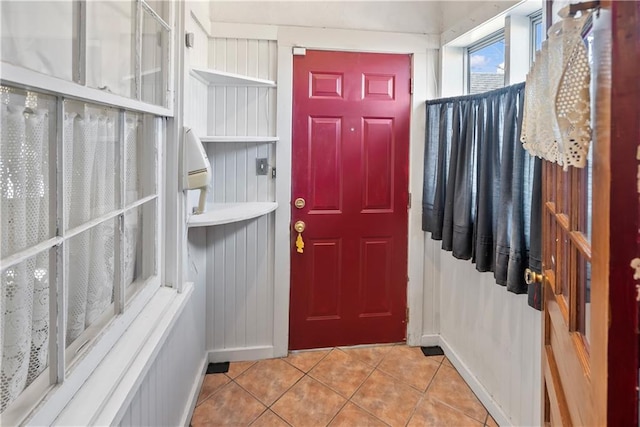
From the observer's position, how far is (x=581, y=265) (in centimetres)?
85

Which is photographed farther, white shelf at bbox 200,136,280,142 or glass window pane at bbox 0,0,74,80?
white shelf at bbox 200,136,280,142

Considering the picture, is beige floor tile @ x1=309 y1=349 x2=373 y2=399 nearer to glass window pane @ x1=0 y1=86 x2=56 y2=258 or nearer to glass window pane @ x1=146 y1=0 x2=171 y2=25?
glass window pane @ x1=0 y1=86 x2=56 y2=258

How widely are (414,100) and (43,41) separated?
2.11 metres

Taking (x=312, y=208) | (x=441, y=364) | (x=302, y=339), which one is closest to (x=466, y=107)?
(x=312, y=208)

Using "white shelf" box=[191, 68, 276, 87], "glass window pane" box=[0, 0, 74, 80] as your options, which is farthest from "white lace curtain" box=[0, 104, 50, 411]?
"white shelf" box=[191, 68, 276, 87]

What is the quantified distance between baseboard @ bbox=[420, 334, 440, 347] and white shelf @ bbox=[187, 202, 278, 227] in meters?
1.39

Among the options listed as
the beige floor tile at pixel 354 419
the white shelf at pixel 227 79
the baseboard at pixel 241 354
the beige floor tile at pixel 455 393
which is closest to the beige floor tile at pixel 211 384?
the baseboard at pixel 241 354

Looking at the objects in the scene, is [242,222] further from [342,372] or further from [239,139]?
[342,372]

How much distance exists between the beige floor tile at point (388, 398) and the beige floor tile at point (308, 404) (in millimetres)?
134

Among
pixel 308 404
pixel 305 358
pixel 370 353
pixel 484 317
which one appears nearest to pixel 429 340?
pixel 370 353

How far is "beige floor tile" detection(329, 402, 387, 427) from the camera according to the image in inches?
74.9

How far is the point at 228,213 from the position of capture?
2072 millimetres

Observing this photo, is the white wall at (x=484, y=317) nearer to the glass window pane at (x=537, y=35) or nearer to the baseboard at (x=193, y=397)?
the glass window pane at (x=537, y=35)

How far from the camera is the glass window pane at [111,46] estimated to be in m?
1.03
